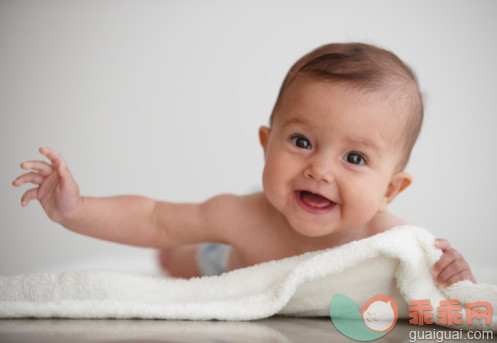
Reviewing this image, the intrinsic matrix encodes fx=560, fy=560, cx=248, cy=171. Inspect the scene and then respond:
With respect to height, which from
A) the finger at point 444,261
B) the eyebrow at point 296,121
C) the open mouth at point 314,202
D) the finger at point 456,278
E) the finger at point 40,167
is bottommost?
the finger at point 456,278

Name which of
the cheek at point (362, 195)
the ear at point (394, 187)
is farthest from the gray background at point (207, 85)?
the cheek at point (362, 195)

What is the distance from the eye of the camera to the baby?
1.09 meters

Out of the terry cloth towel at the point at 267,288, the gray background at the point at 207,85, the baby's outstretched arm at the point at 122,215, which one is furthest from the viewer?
the gray background at the point at 207,85

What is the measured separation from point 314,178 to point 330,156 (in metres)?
0.05

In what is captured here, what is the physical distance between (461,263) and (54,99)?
7.50 ft

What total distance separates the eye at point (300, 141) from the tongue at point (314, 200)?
96mm

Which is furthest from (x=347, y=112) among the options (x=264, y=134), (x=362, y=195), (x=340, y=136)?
(x=264, y=134)

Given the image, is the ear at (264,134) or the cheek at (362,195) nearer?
the cheek at (362,195)

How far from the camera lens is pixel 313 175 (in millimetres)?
1073

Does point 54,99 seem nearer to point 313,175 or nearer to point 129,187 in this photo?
point 129,187

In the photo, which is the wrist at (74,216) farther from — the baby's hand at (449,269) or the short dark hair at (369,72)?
the baby's hand at (449,269)

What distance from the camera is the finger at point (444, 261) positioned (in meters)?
1.05

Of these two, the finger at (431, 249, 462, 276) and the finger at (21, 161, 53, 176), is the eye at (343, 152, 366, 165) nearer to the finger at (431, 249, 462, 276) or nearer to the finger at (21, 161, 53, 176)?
the finger at (431, 249, 462, 276)

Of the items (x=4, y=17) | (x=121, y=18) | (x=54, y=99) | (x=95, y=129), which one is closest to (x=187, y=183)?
(x=95, y=129)
